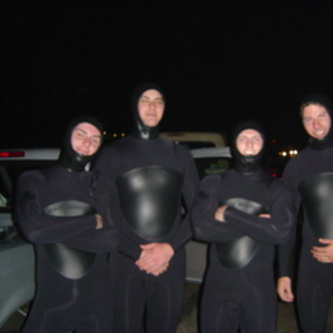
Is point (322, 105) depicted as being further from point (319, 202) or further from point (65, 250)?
point (65, 250)

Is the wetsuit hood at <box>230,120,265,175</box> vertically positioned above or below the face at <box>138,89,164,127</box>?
below

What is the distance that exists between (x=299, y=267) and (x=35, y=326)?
1.91m

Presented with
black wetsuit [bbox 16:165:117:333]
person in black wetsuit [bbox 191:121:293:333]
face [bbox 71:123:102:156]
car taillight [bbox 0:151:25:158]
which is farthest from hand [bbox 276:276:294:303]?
car taillight [bbox 0:151:25:158]

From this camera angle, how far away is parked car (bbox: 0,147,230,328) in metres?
2.71

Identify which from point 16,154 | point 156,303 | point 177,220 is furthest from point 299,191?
point 16,154

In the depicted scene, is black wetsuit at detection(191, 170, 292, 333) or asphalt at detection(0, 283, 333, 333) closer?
black wetsuit at detection(191, 170, 292, 333)

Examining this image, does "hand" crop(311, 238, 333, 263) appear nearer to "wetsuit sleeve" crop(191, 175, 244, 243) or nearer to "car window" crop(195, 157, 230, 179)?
"wetsuit sleeve" crop(191, 175, 244, 243)

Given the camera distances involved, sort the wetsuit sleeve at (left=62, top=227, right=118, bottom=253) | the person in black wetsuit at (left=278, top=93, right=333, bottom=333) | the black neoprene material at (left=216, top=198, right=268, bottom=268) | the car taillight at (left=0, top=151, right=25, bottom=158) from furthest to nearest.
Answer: the car taillight at (left=0, top=151, right=25, bottom=158) → the person in black wetsuit at (left=278, top=93, right=333, bottom=333) → the black neoprene material at (left=216, top=198, right=268, bottom=268) → the wetsuit sleeve at (left=62, top=227, right=118, bottom=253)

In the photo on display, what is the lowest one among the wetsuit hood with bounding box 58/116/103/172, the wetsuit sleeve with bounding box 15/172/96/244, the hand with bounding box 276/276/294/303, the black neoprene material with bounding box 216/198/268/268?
the hand with bounding box 276/276/294/303

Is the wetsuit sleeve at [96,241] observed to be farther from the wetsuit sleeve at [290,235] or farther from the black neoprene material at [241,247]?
the wetsuit sleeve at [290,235]

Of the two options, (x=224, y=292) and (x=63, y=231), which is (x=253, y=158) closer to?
(x=224, y=292)

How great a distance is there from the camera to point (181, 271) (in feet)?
9.43

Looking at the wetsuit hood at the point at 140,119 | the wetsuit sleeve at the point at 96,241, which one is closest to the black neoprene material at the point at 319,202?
the wetsuit hood at the point at 140,119

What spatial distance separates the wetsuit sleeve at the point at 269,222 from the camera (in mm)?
2596
